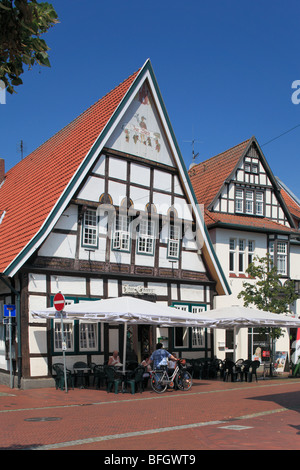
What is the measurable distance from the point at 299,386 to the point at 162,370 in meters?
5.90

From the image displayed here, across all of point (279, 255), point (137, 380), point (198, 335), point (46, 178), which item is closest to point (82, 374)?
point (137, 380)

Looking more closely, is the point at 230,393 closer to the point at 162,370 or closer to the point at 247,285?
the point at 162,370

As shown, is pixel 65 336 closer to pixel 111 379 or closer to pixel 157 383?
pixel 111 379

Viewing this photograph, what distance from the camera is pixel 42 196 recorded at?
68.0 feet

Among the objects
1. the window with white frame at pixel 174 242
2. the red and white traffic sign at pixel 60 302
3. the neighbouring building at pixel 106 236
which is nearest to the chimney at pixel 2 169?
the neighbouring building at pixel 106 236

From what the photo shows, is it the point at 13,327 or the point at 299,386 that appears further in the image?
the point at 299,386

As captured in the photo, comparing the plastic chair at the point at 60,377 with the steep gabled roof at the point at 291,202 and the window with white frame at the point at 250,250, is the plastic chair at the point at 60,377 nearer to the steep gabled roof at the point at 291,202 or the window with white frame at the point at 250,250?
the window with white frame at the point at 250,250

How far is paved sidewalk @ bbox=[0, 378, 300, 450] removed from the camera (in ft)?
28.9

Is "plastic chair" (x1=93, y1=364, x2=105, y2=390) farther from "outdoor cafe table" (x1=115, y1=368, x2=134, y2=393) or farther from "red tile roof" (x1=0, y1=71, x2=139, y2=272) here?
"red tile roof" (x1=0, y1=71, x2=139, y2=272)

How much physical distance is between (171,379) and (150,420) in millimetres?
6302

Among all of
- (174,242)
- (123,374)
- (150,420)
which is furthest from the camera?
(174,242)

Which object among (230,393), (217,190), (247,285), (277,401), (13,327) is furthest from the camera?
(217,190)

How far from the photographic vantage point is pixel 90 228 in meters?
20.5
